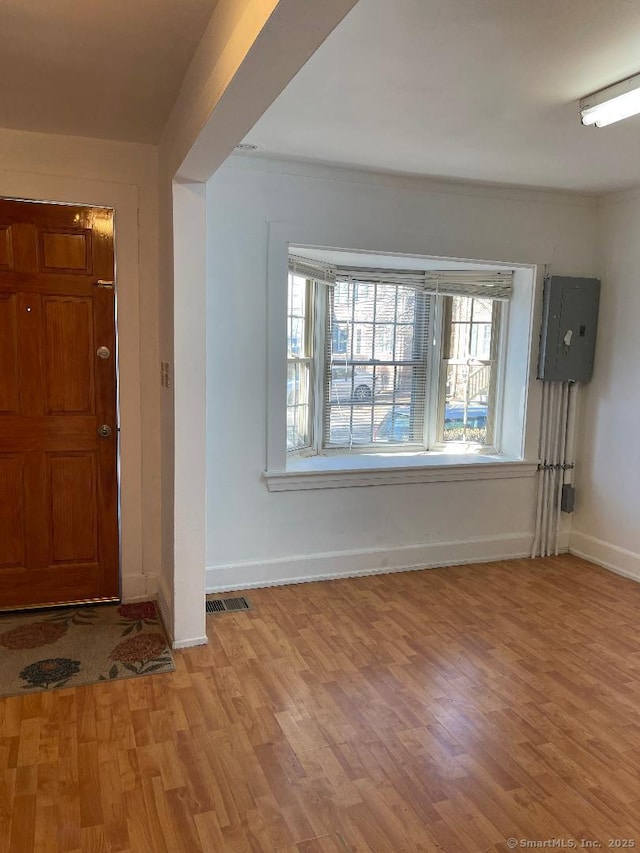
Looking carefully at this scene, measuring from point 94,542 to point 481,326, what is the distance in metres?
3.09

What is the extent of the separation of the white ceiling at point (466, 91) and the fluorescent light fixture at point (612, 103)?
0.14 feet

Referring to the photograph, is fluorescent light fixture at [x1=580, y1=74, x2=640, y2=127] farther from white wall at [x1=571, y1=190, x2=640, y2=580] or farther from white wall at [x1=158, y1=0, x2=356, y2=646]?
white wall at [x1=571, y1=190, x2=640, y2=580]

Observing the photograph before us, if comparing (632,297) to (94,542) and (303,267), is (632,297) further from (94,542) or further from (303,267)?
(94,542)

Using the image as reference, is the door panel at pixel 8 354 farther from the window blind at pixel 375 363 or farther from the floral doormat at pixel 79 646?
the window blind at pixel 375 363

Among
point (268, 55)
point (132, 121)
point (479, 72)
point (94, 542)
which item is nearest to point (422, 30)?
point (479, 72)

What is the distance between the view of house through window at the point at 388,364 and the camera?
13.7 feet

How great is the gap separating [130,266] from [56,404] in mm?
832

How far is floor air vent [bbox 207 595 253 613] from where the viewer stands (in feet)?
11.1

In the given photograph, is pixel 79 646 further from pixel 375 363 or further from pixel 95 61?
pixel 375 363

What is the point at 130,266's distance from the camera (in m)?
3.27

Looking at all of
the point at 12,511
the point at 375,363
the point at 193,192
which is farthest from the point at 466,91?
the point at 12,511

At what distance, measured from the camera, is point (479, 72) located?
2.27 m

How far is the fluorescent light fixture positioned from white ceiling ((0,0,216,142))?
1550mm

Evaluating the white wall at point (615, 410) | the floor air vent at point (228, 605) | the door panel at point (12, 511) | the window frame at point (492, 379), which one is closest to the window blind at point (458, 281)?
the window frame at point (492, 379)
